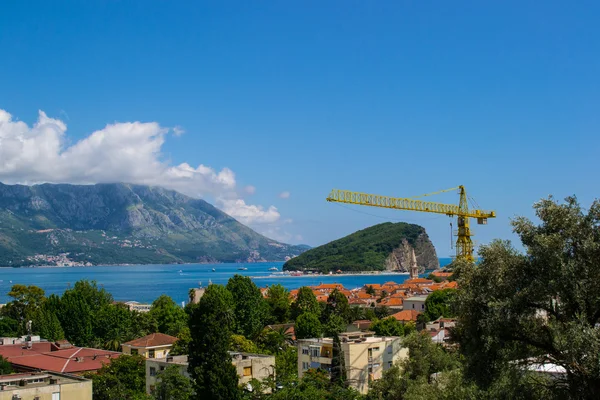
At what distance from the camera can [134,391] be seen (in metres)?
29.3

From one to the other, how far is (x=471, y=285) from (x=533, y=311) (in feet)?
4.09

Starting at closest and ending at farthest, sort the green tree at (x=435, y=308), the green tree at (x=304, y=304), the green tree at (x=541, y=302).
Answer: the green tree at (x=541, y=302), the green tree at (x=435, y=308), the green tree at (x=304, y=304)

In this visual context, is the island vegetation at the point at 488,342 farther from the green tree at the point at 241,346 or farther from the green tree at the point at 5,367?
the green tree at the point at 5,367

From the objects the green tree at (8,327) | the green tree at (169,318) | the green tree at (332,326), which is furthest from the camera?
the green tree at (169,318)

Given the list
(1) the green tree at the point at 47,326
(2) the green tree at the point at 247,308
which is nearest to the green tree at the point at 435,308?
(2) the green tree at the point at 247,308

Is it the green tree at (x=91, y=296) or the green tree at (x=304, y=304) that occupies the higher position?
the green tree at (x=91, y=296)

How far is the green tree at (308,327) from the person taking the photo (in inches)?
1896

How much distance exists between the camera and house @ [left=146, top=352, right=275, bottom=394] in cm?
2884

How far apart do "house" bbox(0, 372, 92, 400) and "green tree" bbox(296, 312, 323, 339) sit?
999 inches

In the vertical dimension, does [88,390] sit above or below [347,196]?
below

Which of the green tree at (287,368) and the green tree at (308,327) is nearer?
the green tree at (287,368)

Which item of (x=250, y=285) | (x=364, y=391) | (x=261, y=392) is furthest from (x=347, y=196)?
(x=261, y=392)

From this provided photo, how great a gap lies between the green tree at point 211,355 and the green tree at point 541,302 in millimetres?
14287

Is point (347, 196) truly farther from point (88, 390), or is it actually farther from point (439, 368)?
point (88, 390)
